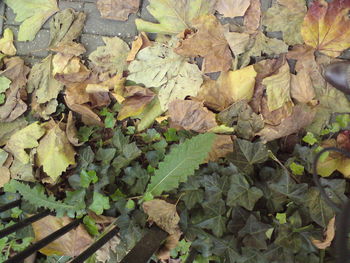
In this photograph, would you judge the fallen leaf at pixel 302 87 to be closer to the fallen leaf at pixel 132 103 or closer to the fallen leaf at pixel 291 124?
the fallen leaf at pixel 291 124

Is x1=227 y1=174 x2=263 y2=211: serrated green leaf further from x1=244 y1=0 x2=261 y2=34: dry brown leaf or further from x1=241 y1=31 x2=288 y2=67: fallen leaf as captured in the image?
x1=244 y1=0 x2=261 y2=34: dry brown leaf

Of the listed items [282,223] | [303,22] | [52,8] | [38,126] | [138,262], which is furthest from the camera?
[52,8]

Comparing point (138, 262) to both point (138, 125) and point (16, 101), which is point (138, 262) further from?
point (16, 101)

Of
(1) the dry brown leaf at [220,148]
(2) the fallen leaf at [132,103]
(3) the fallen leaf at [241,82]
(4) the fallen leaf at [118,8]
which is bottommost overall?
(1) the dry brown leaf at [220,148]

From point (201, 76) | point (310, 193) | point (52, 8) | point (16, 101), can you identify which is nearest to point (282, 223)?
point (310, 193)

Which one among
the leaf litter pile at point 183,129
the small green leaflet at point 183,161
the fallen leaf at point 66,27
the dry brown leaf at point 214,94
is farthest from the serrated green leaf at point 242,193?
the fallen leaf at point 66,27

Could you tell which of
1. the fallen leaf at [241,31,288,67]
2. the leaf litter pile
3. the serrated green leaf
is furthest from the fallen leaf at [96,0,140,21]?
the serrated green leaf
